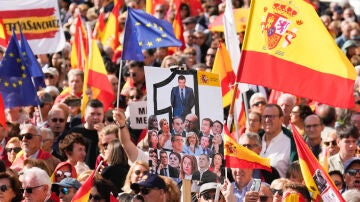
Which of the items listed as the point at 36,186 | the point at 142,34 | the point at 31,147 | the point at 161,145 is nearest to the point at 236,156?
the point at 161,145

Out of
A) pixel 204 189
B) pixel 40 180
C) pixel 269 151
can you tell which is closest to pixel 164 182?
pixel 204 189

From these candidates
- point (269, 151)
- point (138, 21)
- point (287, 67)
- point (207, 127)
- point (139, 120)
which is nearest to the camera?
point (207, 127)

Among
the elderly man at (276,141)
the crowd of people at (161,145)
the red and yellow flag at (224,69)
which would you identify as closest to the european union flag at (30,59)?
the crowd of people at (161,145)

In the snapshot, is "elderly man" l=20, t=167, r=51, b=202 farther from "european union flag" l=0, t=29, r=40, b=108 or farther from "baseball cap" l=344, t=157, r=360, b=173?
"european union flag" l=0, t=29, r=40, b=108

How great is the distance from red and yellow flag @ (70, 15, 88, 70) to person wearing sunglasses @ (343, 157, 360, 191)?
23.6 feet

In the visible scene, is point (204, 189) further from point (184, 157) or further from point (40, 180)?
point (40, 180)

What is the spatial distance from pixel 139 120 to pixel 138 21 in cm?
188

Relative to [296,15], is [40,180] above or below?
below

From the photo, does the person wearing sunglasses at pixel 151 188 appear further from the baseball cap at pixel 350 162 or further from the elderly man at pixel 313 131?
the elderly man at pixel 313 131

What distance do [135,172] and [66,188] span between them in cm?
66

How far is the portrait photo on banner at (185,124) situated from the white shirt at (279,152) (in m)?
3.04

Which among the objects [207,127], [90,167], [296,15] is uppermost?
[296,15]

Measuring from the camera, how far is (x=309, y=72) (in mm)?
11578

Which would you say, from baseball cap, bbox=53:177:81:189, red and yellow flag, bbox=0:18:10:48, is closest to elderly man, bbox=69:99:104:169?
red and yellow flag, bbox=0:18:10:48
